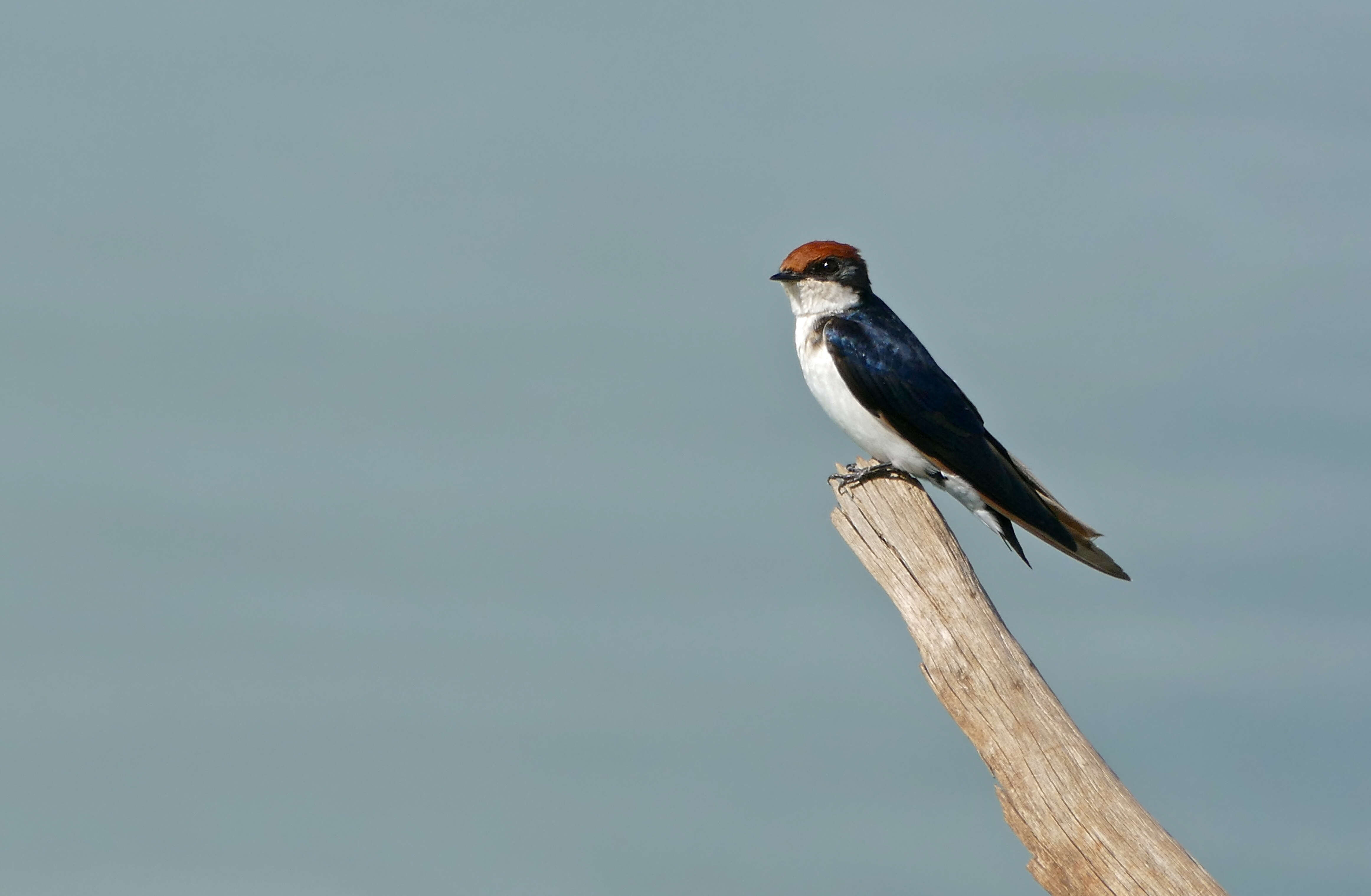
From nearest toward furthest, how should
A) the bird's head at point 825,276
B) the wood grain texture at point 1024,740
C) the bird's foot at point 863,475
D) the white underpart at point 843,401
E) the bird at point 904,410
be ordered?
the wood grain texture at point 1024,740 → the bird's foot at point 863,475 → the bird at point 904,410 → the white underpart at point 843,401 → the bird's head at point 825,276

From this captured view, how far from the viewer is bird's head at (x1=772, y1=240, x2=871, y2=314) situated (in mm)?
12367

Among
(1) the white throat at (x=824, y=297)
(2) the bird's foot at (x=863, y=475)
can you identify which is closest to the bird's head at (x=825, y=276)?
(1) the white throat at (x=824, y=297)

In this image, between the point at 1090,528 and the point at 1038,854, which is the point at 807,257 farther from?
the point at 1038,854

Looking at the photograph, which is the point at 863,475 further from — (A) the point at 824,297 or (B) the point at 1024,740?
(B) the point at 1024,740

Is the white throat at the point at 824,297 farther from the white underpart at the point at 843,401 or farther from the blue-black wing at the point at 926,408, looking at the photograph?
the blue-black wing at the point at 926,408

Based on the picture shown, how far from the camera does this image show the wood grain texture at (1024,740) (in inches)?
286

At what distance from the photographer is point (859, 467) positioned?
11.2 meters

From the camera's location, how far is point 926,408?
11.6m

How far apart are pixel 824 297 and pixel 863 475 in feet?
7.39

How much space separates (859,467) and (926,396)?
92 centimetres

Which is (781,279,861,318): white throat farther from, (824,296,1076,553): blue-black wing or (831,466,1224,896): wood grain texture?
(831,466,1224,896): wood grain texture

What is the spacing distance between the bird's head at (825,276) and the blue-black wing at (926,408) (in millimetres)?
353

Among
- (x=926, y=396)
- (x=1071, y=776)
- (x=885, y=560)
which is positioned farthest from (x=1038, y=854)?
(x=926, y=396)

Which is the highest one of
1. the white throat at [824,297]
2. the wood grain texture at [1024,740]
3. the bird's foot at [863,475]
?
the white throat at [824,297]
